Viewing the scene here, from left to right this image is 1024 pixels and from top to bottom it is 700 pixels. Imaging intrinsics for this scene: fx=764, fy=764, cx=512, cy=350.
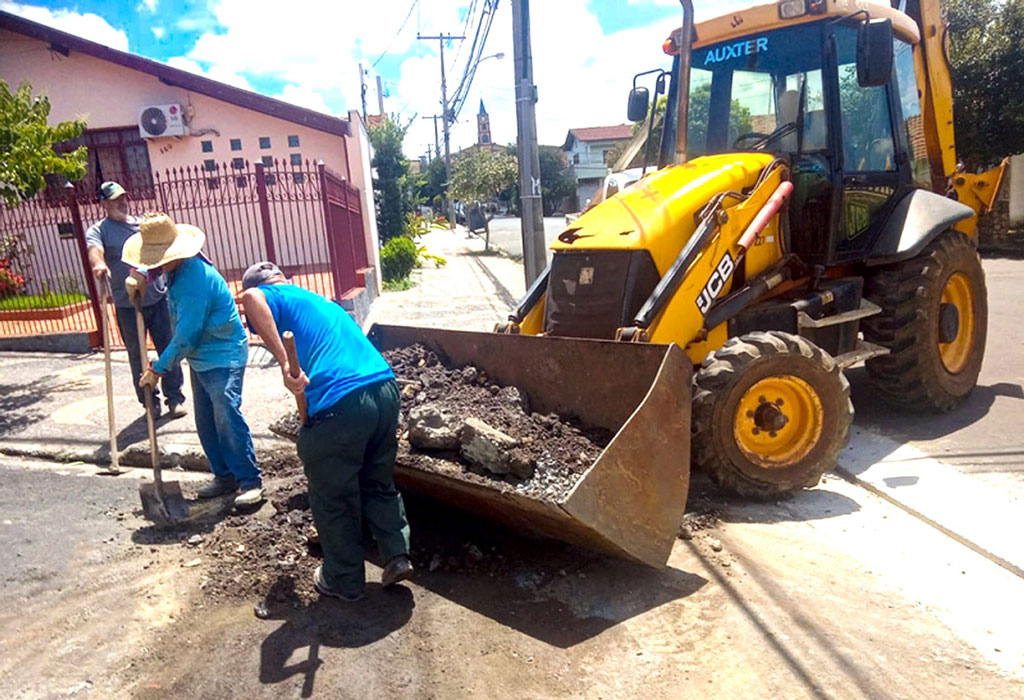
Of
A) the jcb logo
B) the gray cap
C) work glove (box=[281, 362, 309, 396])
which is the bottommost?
work glove (box=[281, 362, 309, 396])

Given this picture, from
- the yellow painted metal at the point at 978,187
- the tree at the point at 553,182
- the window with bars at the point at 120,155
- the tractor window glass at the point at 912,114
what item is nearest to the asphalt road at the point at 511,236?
the tree at the point at 553,182

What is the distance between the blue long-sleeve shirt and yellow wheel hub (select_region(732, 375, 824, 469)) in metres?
3.01

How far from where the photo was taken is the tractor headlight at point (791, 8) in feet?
17.3

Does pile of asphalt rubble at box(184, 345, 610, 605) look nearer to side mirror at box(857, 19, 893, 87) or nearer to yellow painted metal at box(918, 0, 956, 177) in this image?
side mirror at box(857, 19, 893, 87)

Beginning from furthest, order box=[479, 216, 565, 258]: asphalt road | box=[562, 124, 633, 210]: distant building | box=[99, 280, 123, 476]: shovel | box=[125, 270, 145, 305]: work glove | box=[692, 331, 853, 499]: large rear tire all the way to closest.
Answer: box=[562, 124, 633, 210]: distant building, box=[479, 216, 565, 258]: asphalt road, box=[99, 280, 123, 476]: shovel, box=[125, 270, 145, 305]: work glove, box=[692, 331, 853, 499]: large rear tire

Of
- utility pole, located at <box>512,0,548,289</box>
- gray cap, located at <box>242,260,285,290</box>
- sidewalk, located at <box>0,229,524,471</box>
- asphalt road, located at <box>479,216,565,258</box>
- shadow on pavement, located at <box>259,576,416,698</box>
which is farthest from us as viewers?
asphalt road, located at <box>479,216,565,258</box>

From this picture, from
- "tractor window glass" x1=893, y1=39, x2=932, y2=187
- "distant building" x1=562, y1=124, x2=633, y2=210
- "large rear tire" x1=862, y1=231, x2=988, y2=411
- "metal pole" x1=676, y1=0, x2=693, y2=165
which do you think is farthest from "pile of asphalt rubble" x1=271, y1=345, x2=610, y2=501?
"distant building" x1=562, y1=124, x2=633, y2=210

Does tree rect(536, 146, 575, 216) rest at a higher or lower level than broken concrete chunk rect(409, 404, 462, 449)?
higher

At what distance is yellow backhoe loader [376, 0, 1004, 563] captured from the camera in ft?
12.6

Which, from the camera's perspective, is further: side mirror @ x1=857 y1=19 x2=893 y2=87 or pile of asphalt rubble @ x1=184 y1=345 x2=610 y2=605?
side mirror @ x1=857 y1=19 x2=893 y2=87

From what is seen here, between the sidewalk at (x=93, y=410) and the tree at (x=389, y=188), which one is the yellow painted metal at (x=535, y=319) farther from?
the tree at (x=389, y=188)

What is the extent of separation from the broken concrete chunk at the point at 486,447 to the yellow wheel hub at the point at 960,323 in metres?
4.22

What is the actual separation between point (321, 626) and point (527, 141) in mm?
8058

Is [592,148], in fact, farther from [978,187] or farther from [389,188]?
[978,187]
